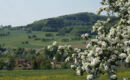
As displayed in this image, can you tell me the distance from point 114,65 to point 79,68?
1936 mm

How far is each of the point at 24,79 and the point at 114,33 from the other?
1467 inches

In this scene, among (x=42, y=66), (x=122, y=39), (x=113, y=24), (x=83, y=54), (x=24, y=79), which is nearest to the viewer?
(x=122, y=39)

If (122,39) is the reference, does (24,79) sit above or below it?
below

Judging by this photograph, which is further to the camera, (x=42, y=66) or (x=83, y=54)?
(x=42, y=66)

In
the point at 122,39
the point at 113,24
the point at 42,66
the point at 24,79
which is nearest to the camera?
the point at 122,39

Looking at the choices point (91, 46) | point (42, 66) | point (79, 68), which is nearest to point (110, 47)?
point (91, 46)

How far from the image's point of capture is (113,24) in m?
14.1

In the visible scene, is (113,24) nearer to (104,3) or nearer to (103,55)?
(104,3)

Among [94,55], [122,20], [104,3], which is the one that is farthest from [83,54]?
[104,3]

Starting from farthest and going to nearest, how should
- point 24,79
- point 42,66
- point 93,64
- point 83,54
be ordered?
point 42,66 < point 24,79 < point 83,54 < point 93,64

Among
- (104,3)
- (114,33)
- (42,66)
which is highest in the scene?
(104,3)

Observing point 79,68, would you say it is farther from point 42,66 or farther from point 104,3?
point 42,66

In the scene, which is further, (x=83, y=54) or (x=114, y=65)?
(x=83, y=54)

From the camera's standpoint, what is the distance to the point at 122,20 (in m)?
12.8
